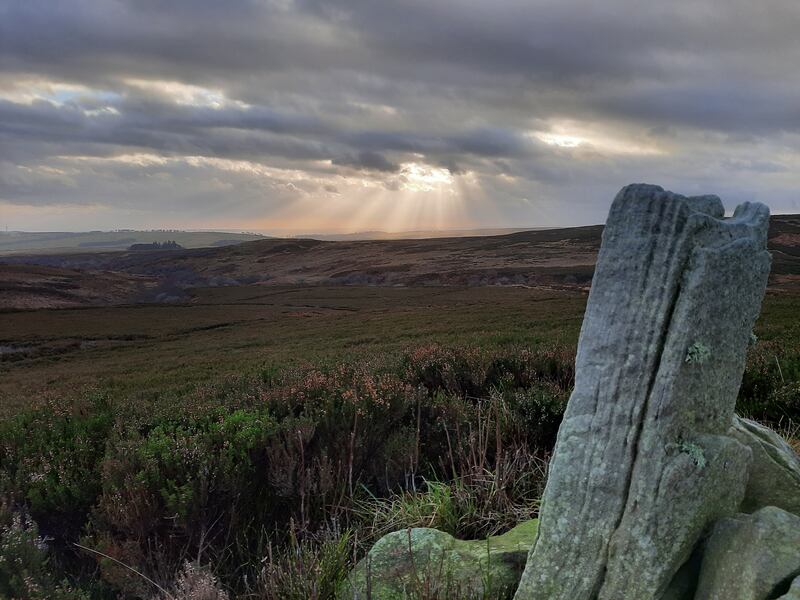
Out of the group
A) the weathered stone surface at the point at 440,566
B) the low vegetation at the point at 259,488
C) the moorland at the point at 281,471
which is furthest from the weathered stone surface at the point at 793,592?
the low vegetation at the point at 259,488

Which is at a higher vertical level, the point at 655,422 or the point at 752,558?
the point at 655,422

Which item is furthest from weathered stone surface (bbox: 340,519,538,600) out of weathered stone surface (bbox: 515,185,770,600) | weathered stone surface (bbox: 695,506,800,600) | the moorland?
weathered stone surface (bbox: 695,506,800,600)

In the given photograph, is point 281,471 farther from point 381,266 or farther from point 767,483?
point 381,266

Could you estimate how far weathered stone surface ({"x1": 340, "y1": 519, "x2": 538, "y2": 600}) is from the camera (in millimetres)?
3533

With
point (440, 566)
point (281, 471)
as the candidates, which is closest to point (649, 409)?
point (440, 566)

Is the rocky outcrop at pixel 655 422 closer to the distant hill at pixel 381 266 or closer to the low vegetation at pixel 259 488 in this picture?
the low vegetation at pixel 259 488

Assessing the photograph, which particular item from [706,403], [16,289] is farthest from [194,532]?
[16,289]

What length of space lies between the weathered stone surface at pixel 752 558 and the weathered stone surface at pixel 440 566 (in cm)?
122

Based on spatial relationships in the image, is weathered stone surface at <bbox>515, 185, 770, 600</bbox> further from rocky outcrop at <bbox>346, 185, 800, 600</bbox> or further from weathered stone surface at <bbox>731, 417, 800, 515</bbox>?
weathered stone surface at <bbox>731, 417, 800, 515</bbox>

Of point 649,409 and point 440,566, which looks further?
point 440,566

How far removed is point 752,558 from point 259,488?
4115 mm

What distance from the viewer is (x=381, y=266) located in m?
106

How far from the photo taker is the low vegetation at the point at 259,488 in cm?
399

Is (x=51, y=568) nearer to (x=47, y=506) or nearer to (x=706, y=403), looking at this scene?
(x=47, y=506)
